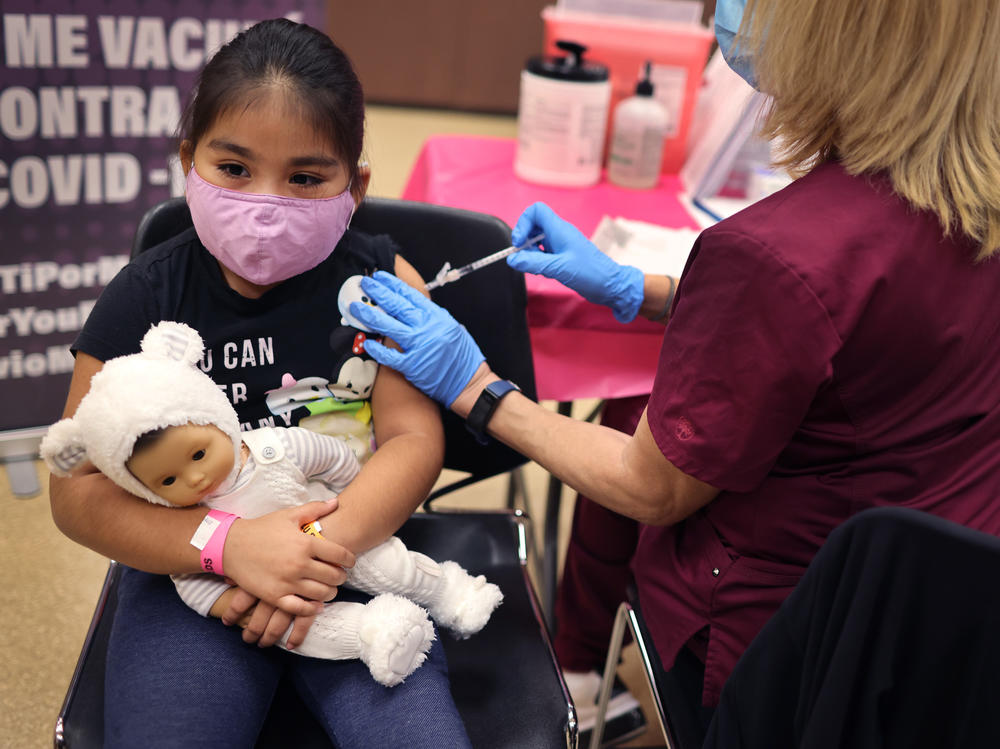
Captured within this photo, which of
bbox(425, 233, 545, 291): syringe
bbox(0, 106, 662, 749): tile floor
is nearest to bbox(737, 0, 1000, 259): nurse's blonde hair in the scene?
bbox(425, 233, 545, 291): syringe

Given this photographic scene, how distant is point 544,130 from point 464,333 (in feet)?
2.50

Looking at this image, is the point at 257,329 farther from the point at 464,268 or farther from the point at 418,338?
the point at 464,268

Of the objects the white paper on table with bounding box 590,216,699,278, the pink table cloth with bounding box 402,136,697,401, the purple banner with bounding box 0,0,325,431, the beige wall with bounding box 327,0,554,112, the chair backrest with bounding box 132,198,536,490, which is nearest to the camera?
the chair backrest with bounding box 132,198,536,490

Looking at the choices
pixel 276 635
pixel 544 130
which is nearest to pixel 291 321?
pixel 276 635

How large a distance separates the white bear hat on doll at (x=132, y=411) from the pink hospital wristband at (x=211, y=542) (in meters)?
0.05

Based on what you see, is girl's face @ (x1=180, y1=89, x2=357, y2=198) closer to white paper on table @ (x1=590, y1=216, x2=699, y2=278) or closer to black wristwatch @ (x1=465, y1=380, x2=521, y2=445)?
black wristwatch @ (x1=465, y1=380, x2=521, y2=445)

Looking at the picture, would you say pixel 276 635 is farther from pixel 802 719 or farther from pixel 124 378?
pixel 802 719

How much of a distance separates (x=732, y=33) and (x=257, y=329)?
0.68 m

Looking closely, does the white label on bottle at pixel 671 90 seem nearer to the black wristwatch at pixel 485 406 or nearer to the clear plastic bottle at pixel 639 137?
the clear plastic bottle at pixel 639 137

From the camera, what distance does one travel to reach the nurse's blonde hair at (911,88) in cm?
81

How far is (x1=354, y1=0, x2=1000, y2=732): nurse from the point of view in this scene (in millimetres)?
824

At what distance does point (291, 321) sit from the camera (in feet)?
3.64

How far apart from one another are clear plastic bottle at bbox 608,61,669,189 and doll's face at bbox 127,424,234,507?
1166 mm

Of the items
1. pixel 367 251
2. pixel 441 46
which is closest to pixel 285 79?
pixel 367 251
